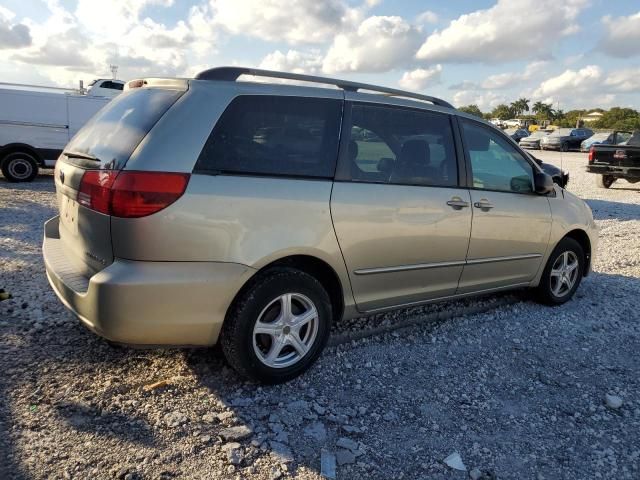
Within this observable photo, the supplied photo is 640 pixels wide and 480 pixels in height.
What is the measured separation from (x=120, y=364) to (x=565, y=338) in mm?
3357

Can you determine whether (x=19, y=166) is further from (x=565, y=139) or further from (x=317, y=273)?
(x=565, y=139)

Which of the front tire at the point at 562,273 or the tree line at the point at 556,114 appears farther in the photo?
the tree line at the point at 556,114

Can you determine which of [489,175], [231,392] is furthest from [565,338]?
[231,392]

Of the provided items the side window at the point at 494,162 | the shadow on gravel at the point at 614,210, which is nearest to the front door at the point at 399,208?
the side window at the point at 494,162

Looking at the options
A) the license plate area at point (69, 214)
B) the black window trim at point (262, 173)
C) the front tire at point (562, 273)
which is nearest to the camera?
the black window trim at point (262, 173)

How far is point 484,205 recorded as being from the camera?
4152 millimetres

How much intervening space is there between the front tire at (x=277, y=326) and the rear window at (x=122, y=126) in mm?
→ 1009

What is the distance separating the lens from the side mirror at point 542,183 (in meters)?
4.58

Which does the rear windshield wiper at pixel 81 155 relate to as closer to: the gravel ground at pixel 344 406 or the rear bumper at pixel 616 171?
the gravel ground at pixel 344 406

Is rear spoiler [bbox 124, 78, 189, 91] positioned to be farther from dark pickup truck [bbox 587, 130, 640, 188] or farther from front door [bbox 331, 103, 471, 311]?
dark pickup truck [bbox 587, 130, 640, 188]

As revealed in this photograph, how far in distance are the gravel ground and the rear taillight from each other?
1109mm

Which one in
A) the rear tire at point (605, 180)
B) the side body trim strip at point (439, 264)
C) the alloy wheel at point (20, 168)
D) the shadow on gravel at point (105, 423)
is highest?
the rear tire at point (605, 180)

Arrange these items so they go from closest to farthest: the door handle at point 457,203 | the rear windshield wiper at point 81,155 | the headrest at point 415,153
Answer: the rear windshield wiper at point 81,155 → the headrest at point 415,153 → the door handle at point 457,203

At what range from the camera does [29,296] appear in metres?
4.45
